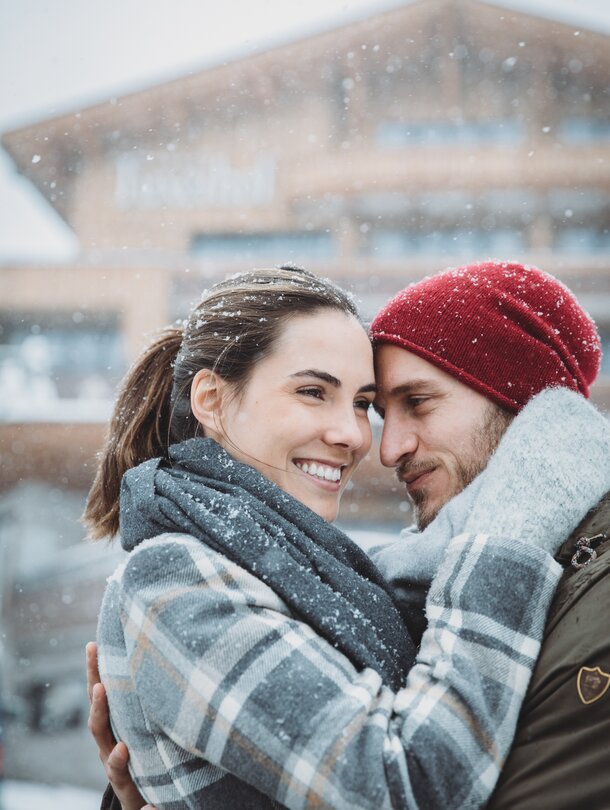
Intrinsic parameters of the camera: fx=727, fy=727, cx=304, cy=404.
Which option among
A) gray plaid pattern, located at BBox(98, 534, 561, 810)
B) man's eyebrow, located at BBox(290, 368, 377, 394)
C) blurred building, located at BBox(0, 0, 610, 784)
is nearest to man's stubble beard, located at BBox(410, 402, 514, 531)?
man's eyebrow, located at BBox(290, 368, 377, 394)

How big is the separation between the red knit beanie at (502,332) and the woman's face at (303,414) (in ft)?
0.83

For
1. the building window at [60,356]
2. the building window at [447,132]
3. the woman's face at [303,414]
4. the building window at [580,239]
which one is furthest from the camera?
the building window at [447,132]

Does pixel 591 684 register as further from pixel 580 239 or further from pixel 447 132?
pixel 447 132

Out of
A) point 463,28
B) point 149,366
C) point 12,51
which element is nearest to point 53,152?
point 463,28

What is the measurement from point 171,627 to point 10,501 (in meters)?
11.4

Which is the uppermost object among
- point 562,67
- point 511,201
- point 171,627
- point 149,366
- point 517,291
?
point 562,67

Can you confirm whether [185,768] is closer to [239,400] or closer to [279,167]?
[239,400]

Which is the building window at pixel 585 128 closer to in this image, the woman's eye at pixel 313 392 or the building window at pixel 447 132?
the building window at pixel 447 132

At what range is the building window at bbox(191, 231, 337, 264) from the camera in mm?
13211

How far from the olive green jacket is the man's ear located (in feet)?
2.78

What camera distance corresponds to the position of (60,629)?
9.52 m

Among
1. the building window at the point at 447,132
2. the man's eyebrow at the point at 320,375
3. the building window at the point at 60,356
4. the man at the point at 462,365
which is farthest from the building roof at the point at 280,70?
the man's eyebrow at the point at 320,375

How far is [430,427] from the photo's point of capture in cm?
186

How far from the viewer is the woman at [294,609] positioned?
43.2 inches
